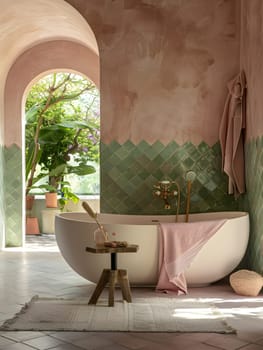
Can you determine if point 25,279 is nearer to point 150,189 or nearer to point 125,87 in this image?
point 150,189

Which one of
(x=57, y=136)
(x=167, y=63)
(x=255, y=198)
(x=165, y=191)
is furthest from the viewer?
(x=57, y=136)

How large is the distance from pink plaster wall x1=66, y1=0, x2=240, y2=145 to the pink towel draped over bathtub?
1.22m

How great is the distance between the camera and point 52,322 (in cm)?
327

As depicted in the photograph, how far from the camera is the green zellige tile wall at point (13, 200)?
6.70 metres

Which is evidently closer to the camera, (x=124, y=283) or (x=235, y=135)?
(x=124, y=283)

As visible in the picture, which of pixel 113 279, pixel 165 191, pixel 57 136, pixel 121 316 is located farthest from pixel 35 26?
pixel 121 316

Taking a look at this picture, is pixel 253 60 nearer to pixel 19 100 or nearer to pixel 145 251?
pixel 145 251

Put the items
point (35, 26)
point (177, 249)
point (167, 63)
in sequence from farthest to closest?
point (35, 26), point (167, 63), point (177, 249)

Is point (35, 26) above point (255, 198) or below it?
above

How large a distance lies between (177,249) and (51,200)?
446cm

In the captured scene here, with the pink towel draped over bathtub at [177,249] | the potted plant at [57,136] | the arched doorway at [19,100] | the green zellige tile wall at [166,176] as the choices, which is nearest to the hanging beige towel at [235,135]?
the green zellige tile wall at [166,176]

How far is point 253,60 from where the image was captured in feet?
15.1

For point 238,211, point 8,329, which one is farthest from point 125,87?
point 8,329

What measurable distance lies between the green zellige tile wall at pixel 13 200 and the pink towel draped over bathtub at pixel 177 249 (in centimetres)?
301
